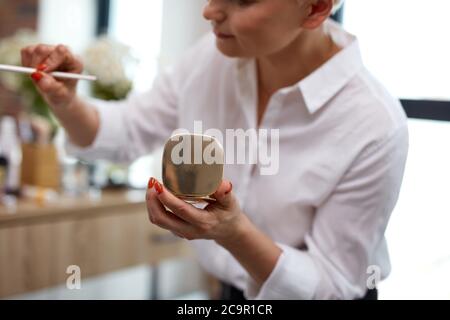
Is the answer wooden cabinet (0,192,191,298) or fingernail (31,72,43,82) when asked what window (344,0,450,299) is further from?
wooden cabinet (0,192,191,298)

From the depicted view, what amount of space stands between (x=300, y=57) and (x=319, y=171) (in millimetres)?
149

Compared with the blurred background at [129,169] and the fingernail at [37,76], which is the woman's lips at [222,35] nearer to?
the blurred background at [129,169]

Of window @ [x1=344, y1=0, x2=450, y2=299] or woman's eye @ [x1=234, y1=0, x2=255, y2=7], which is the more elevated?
woman's eye @ [x1=234, y1=0, x2=255, y2=7]

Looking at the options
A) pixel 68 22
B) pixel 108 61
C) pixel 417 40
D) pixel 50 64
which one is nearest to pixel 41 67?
pixel 50 64

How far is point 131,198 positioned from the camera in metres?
1.62

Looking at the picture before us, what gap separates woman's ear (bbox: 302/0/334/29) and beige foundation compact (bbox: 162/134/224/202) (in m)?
0.22

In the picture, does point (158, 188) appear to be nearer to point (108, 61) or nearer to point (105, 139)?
point (105, 139)

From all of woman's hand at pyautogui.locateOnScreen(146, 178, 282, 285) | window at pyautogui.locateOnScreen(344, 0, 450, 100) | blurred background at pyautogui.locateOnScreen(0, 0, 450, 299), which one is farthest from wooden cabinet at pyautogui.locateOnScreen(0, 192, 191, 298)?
window at pyautogui.locateOnScreen(344, 0, 450, 100)

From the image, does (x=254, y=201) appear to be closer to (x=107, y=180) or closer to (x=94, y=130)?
(x=94, y=130)

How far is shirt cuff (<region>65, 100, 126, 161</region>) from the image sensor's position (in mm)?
862

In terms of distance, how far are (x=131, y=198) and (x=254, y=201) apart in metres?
0.91

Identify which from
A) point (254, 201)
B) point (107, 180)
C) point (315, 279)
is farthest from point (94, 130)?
point (107, 180)

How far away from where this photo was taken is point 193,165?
509 millimetres

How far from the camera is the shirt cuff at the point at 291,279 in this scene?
0.70 m
